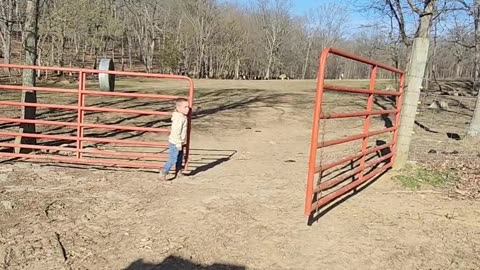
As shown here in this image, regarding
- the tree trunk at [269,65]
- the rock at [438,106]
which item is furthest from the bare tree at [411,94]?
the tree trunk at [269,65]

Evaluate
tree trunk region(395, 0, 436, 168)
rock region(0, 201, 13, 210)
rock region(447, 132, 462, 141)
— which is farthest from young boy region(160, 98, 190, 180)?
rock region(447, 132, 462, 141)

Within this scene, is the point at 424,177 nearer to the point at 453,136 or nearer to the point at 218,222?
the point at 218,222

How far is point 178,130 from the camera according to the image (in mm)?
6289

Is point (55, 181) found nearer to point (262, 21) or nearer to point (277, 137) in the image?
point (277, 137)

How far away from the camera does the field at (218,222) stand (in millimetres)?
3744

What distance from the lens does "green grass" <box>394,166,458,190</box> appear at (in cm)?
624

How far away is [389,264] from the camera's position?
3773 mm

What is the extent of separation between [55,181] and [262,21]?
59.4m

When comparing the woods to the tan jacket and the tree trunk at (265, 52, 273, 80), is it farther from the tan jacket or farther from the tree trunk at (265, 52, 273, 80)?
the tan jacket

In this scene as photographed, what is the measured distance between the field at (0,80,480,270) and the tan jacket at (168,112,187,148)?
1.88 ft

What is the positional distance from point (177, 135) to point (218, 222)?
2040 millimetres

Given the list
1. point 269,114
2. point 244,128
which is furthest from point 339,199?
point 269,114

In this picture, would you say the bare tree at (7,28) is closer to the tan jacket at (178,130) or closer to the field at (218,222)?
the tan jacket at (178,130)

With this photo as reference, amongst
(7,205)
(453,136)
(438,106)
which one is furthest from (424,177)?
(438,106)
